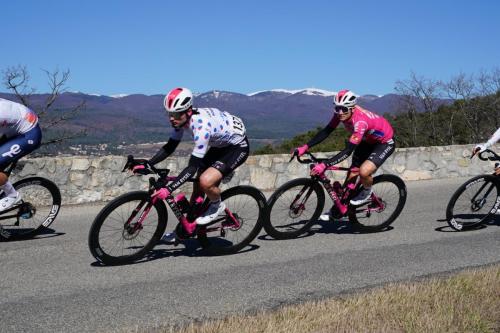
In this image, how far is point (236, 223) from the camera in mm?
7426

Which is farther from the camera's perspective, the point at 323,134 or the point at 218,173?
the point at 323,134

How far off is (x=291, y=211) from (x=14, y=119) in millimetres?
3718

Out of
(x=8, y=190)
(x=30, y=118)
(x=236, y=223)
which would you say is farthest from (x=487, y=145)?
(x=8, y=190)

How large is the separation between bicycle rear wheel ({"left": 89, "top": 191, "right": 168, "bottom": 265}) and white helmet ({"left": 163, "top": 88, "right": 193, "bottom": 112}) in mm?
988

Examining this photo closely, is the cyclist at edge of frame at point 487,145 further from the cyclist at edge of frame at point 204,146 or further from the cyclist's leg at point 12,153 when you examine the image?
the cyclist's leg at point 12,153

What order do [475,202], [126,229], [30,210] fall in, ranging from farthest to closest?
1. [475,202]
2. [30,210]
3. [126,229]

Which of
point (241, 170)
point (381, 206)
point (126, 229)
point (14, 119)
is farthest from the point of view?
point (241, 170)

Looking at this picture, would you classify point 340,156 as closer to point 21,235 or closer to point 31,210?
point 31,210

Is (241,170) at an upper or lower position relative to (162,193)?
lower

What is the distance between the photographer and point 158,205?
675cm

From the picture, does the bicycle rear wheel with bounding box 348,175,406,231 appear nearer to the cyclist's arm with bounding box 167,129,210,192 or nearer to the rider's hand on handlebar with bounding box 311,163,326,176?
the rider's hand on handlebar with bounding box 311,163,326,176

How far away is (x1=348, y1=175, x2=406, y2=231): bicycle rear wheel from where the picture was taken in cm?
872

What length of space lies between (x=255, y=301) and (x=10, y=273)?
2681 mm

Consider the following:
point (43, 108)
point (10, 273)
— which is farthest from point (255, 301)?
point (43, 108)
